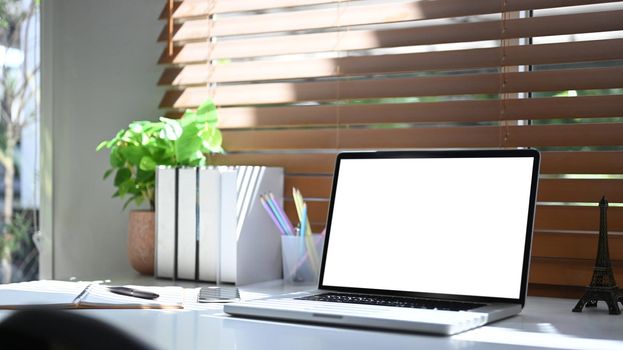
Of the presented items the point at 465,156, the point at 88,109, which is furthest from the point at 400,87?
the point at 88,109

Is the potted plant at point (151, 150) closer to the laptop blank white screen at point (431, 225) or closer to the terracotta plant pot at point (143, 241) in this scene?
the terracotta plant pot at point (143, 241)

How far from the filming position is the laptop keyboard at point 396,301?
4.00 ft

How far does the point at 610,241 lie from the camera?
1.47m

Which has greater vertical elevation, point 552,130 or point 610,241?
point 552,130

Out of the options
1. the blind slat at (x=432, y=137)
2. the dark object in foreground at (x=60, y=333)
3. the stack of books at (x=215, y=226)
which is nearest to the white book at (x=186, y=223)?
the stack of books at (x=215, y=226)

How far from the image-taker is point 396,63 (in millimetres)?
1686

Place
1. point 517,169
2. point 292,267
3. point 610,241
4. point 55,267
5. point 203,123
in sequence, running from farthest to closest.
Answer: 1. point 55,267
2. point 203,123
3. point 292,267
4. point 610,241
5. point 517,169

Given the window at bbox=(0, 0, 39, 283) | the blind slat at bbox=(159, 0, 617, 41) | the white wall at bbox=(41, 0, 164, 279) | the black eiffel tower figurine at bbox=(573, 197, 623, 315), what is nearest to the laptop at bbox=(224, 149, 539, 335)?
the black eiffel tower figurine at bbox=(573, 197, 623, 315)

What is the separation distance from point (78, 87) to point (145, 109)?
0.77 ft

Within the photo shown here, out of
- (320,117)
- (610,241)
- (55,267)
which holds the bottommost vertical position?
(55,267)

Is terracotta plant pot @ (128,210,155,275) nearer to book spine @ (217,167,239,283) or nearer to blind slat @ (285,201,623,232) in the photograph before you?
book spine @ (217,167,239,283)

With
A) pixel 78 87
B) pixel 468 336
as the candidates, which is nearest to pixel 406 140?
pixel 468 336

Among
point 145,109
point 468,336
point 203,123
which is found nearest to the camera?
point 468,336

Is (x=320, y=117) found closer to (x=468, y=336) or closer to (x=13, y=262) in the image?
(x=468, y=336)
